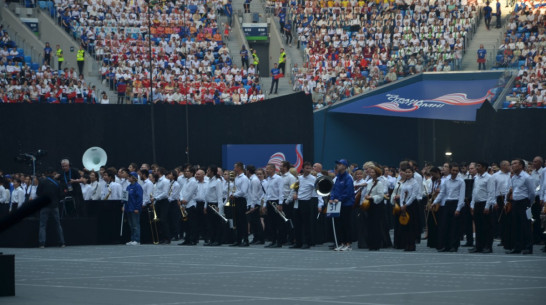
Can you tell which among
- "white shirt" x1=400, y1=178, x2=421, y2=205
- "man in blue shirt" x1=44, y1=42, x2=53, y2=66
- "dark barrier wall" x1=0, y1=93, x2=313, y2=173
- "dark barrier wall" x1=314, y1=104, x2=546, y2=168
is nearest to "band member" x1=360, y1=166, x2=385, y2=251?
"white shirt" x1=400, y1=178, x2=421, y2=205

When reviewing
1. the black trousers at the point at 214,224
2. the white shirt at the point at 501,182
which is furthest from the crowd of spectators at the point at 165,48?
the white shirt at the point at 501,182

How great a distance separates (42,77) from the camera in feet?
125

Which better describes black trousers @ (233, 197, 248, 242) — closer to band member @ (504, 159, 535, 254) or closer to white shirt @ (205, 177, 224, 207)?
white shirt @ (205, 177, 224, 207)

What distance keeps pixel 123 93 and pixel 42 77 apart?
3.19 m

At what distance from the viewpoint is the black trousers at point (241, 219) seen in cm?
2261

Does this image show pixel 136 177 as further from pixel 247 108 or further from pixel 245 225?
pixel 247 108

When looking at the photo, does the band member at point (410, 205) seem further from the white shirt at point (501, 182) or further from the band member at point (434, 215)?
the white shirt at point (501, 182)

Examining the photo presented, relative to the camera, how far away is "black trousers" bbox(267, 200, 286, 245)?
22.0 metres

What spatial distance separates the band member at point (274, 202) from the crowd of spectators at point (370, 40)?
17.2 metres

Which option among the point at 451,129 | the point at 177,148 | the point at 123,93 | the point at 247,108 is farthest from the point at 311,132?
the point at 451,129

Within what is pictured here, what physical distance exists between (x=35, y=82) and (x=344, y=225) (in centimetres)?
2035

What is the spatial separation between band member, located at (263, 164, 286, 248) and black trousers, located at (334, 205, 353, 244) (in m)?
2.00

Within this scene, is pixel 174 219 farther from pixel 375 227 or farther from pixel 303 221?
pixel 375 227

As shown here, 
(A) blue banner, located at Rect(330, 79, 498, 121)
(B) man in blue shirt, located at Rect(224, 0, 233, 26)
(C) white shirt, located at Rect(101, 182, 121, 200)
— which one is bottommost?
(C) white shirt, located at Rect(101, 182, 121, 200)
